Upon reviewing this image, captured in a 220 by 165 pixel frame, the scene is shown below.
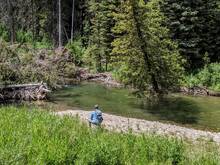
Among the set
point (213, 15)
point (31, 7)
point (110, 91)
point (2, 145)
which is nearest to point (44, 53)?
point (110, 91)

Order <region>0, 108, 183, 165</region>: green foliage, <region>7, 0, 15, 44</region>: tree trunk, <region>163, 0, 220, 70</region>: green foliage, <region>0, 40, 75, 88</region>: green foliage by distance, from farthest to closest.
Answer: <region>7, 0, 15, 44</region>: tree trunk
<region>163, 0, 220, 70</region>: green foliage
<region>0, 40, 75, 88</region>: green foliage
<region>0, 108, 183, 165</region>: green foliage

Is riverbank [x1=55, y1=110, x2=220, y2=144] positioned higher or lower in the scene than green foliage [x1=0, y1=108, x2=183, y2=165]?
lower

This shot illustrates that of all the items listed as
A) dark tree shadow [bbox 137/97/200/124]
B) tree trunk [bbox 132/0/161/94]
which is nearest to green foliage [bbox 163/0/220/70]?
dark tree shadow [bbox 137/97/200/124]

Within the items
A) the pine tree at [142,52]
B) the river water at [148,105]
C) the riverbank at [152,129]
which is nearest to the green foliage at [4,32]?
the river water at [148,105]

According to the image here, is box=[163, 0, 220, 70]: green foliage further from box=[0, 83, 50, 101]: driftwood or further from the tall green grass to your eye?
the tall green grass

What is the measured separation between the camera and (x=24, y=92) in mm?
36938

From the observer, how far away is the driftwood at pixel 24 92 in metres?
36.4

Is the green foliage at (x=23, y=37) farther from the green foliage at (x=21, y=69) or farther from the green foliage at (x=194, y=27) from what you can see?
the green foliage at (x=21, y=69)

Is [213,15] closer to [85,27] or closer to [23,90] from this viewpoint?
[85,27]

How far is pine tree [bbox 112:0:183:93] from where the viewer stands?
38.5 m

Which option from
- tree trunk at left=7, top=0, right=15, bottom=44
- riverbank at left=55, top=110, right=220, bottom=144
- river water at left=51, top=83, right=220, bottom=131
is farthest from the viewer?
tree trunk at left=7, top=0, right=15, bottom=44

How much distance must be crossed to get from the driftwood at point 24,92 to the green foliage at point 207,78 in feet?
55.1

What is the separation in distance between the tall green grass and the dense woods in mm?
19807

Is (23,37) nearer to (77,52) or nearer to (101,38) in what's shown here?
(77,52)
